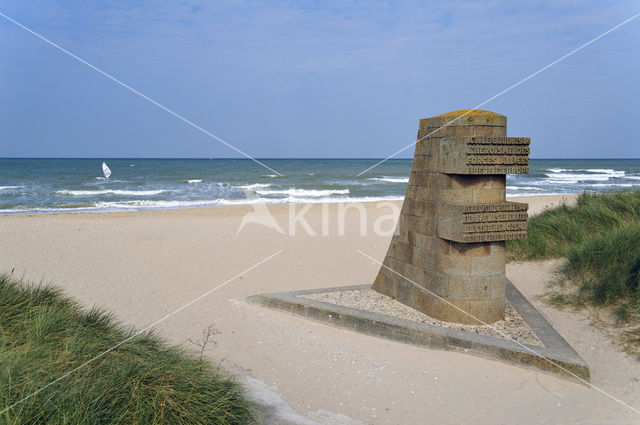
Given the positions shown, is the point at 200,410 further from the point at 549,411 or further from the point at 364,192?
the point at 364,192

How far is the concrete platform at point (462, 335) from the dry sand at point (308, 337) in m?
0.12

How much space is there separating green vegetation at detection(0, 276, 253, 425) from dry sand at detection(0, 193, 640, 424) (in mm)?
1029

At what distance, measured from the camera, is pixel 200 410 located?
12.6 feet

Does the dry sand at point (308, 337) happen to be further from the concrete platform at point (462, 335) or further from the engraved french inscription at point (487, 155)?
the engraved french inscription at point (487, 155)

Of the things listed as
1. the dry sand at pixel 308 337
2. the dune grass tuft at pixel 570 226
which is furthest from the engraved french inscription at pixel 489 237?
the dune grass tuft at pixel 570 226

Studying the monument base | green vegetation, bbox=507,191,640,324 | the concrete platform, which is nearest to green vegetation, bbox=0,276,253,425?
the concrete platform

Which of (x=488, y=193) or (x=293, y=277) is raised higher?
(x=488, y=193)

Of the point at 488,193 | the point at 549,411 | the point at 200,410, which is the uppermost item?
the point at 488,193

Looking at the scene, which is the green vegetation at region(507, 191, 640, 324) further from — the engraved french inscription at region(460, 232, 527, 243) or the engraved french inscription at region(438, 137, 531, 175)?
the engraved french inscription at region(438, 137, 531, 175)

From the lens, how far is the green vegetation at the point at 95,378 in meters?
3.46

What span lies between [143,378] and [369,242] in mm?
11025

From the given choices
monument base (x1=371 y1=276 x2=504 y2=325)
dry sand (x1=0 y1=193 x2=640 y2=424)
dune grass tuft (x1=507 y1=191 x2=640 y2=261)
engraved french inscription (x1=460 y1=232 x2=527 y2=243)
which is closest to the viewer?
dry sand (x1=0 y1=193 x2=640 y2=424)

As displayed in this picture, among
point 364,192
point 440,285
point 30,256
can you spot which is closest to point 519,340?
point 440,285

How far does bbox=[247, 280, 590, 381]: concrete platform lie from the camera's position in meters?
5.61
